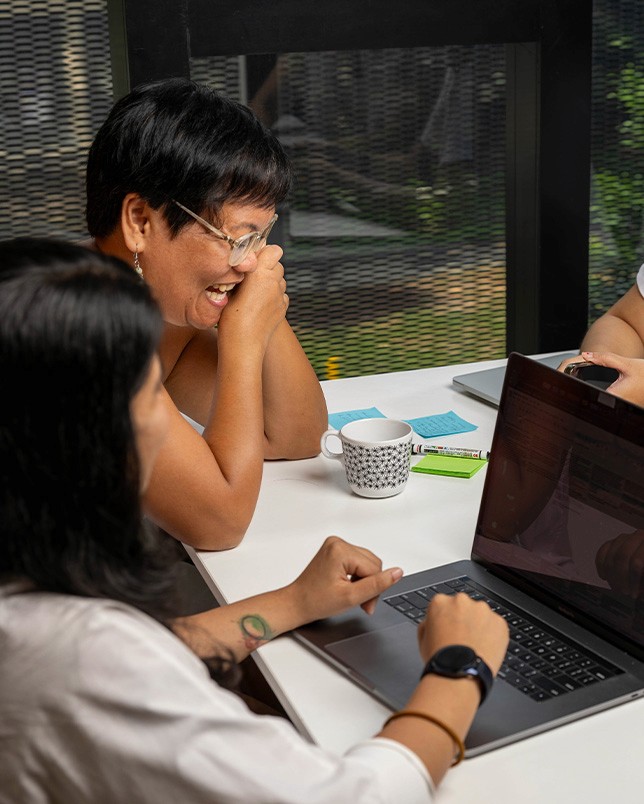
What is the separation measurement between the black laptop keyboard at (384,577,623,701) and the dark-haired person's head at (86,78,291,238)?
2.23 ft

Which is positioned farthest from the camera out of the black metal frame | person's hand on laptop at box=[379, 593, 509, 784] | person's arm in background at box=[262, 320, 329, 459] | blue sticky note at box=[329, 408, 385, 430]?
the black metal frame

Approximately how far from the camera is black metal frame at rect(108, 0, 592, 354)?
2266 mm

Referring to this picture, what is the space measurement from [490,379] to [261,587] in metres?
0.76

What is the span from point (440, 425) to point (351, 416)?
15 centimetres

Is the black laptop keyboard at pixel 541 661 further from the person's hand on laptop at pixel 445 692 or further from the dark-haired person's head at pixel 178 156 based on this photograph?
the dark-haired person's head at pixel 178 156

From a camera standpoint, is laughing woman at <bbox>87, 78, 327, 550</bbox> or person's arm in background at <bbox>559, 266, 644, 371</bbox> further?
person's arm in background at <bbox>559, 266, 644, 371</bbox>

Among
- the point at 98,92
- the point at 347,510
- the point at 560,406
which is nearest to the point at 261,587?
the point at 347,510

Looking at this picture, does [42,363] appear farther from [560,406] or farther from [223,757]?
[560,406]

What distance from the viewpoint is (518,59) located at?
8.48 ft

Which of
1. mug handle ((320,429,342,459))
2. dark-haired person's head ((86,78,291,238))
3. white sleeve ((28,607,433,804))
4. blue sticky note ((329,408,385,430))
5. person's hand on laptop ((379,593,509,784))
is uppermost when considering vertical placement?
dark-haired person's head ((86,78,291,238))

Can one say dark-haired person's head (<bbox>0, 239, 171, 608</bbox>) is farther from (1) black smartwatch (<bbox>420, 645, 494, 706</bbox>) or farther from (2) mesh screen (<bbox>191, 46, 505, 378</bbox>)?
(2) mesh screen (<bbox>191, 46, 505, 378</bbox>)

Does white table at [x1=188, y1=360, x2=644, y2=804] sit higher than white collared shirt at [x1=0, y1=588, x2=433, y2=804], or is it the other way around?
white collared shirt at [x1=0, y1=588, x2=433, y2=804]

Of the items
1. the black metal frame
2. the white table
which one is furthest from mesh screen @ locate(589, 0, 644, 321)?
the white table

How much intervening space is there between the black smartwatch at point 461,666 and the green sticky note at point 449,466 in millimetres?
561
